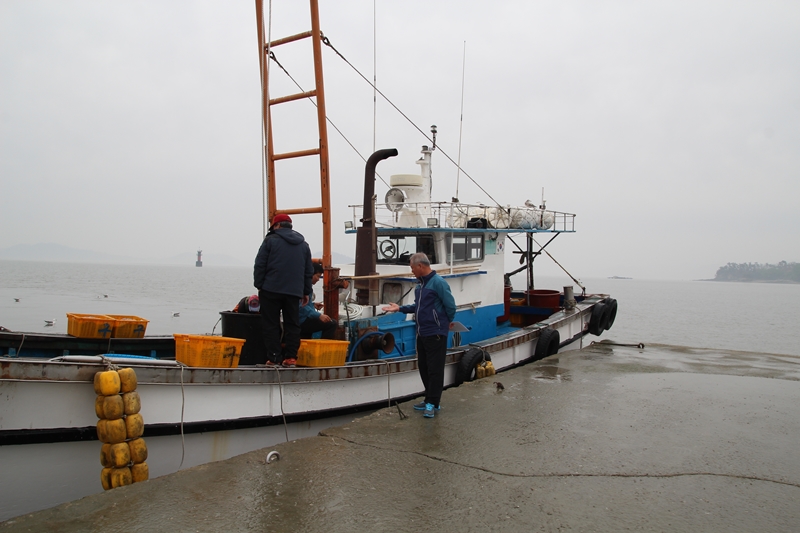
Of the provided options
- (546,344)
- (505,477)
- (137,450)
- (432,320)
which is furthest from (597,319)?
(137,450)

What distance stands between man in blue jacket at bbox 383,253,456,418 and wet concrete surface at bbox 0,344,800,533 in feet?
1.09

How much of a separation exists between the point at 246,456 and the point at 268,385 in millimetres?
1355

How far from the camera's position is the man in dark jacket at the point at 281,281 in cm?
552

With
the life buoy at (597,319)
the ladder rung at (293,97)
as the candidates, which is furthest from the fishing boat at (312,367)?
the life buoy at (597,319)

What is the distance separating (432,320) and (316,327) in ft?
5.75

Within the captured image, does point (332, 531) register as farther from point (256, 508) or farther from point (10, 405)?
point (10, 405)

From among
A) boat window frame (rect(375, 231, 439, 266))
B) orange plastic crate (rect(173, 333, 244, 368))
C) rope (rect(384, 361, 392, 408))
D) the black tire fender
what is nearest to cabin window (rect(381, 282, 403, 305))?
boat window frame (rect(375, 231, 439, 266))

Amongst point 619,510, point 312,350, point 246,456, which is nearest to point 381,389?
point 312,350

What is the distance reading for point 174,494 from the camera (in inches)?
140

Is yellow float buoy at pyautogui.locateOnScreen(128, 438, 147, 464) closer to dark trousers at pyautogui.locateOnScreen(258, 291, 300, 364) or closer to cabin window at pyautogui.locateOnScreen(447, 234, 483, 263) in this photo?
dark trousers at pyautogui.locateOnScreen(258, 291, 300, 364)

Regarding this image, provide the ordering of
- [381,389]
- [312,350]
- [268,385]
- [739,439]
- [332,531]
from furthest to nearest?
1. [381,389]
2. [312,350]
3. [268,385]
4. [739,439]
5. [332,531]

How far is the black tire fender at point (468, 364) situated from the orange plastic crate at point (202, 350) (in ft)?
11.7

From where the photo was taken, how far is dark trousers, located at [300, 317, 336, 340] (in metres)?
6.55

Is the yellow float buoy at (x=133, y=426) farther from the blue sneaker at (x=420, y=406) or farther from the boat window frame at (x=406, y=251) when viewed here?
the boat window frame at (x=406, y=251)
